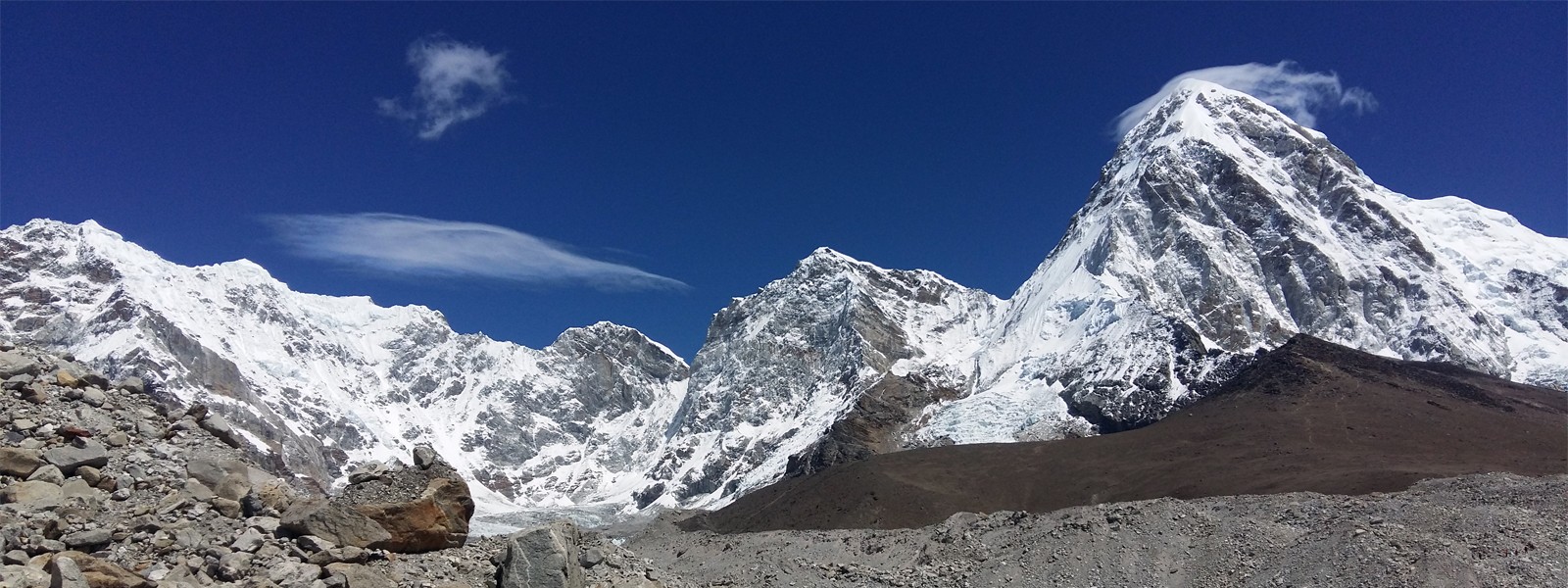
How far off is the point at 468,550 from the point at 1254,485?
320 ft

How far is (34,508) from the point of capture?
15508 mm

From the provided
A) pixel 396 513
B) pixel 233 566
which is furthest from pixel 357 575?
pixel 396 513

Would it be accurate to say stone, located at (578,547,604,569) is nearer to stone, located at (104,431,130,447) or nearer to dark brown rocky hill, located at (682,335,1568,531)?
stone, located at (104,431,130,447)

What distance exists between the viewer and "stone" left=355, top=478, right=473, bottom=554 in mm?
18141

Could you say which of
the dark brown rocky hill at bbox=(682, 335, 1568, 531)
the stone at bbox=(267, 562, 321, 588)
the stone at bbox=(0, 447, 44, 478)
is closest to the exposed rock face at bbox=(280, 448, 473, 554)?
the stone at bbox=(267, 562, 321, 588)

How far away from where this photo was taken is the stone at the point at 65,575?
540 inches

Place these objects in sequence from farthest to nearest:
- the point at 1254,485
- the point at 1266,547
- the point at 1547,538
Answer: the point at 1254,485 < the point at 1266,547 < the point at 1547,538

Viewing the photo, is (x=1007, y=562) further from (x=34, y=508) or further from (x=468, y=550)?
(x=34, y=508)

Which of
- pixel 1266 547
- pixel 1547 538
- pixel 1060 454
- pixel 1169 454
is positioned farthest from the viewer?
pixel 1060 454

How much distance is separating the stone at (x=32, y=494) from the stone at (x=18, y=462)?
32cm

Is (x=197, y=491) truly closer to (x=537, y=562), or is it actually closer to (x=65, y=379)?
(x=65, y=379)

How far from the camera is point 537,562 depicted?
19.1 meters

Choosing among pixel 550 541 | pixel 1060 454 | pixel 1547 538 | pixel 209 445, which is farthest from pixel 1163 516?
pixel 1060 454

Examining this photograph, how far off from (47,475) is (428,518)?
5.68 metres
